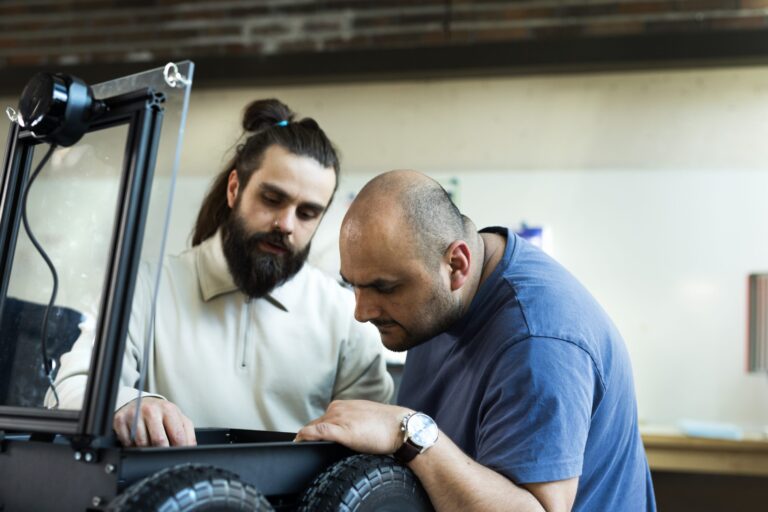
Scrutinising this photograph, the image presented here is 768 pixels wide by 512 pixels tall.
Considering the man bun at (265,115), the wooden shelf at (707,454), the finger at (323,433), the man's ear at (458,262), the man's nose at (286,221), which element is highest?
the man bun at (265,115)

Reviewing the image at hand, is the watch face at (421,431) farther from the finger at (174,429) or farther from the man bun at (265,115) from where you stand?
the man bun at (265,115)

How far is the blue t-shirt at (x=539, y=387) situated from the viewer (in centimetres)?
95

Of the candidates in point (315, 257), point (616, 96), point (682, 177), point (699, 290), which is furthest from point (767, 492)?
point (315, 257)

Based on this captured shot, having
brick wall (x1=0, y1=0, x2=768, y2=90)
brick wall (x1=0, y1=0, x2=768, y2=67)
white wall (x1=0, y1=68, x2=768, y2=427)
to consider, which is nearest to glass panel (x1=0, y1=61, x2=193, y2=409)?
white wall (x1=0, y1=68, x2=768, y2=427)

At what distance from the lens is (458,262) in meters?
1.16

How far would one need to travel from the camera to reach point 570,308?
3.52ft

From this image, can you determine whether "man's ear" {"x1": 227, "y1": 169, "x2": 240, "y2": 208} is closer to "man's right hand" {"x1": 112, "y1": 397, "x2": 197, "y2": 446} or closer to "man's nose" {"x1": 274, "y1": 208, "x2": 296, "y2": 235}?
"man's nose" {"x1": 274, "y1": 208, "x2": 296, "y2": 235}

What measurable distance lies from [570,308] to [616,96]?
2.65 meters

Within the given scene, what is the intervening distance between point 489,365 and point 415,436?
238 mm

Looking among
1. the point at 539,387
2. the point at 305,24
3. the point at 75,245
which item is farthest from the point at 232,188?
the point at 305,24

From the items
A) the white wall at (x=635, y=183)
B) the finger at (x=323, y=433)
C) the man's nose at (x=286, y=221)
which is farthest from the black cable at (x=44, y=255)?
the white wall at (x=635, y=183)

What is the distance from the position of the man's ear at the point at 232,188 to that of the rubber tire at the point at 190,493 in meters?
1.03

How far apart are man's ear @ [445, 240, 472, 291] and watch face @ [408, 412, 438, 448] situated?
0.99 ft

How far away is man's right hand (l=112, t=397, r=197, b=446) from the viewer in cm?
77
